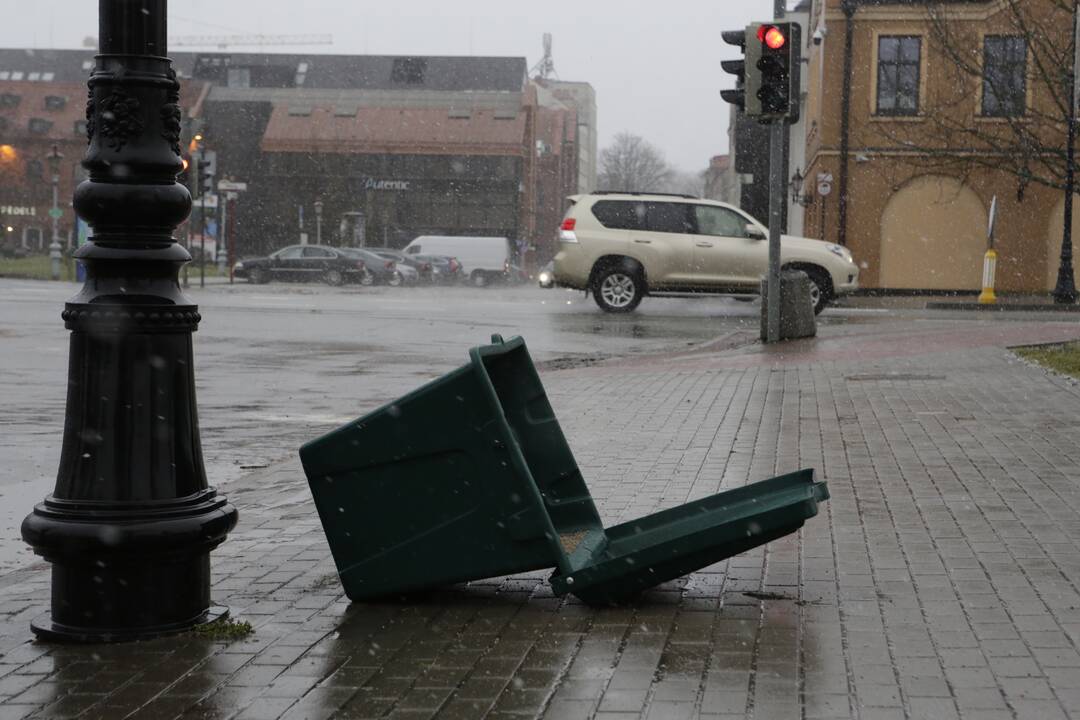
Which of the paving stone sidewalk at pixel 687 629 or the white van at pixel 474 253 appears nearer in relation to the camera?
the paving stone sidewalk at pixel 687 629

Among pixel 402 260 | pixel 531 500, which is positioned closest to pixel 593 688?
pixel 531 500

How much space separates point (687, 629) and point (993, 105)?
117 ft

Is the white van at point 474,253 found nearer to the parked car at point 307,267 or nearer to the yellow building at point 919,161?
the parked car at point 307,267

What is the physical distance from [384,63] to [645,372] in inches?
3260

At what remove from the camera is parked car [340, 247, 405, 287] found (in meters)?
46.9

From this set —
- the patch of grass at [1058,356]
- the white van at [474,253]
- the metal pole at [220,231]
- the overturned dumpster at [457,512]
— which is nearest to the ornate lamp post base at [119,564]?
the overturned dumpster at [457,512]

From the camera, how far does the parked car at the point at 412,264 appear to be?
162 feet

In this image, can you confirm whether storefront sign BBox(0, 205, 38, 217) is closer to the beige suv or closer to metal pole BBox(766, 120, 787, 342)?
the beige suv

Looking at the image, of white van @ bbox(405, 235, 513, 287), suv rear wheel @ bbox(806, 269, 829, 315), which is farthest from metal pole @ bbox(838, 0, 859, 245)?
white van @ bbox(405, 235, 513, 287)

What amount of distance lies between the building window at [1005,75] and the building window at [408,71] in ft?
193

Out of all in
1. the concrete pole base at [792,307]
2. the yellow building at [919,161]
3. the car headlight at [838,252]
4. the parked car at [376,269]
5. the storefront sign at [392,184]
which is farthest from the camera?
the storefront sign at [392,184]

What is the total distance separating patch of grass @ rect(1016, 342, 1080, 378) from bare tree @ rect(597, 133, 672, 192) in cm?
11697

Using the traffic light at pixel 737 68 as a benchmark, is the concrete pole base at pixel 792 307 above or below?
below

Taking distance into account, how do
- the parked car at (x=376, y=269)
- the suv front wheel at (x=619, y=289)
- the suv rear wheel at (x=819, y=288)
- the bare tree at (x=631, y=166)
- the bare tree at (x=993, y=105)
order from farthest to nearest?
the bare tree at (x=631, y=166), the parked car at (x=376, y=269), the bare tree at (x=993, y=105), the suv front wheel at (x=619, y=289), the suv rear wheel at (x=819, y=288)
